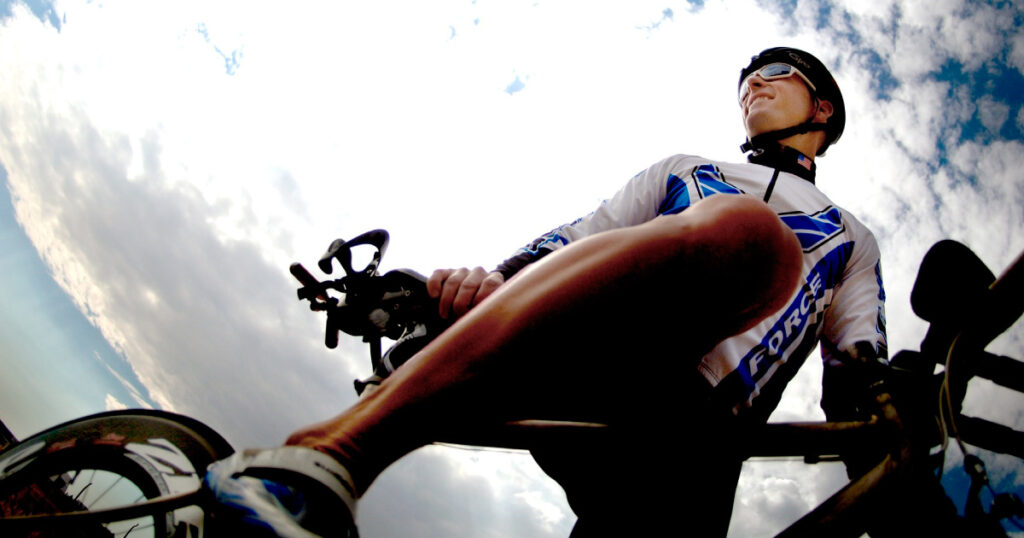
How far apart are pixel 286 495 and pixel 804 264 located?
1743 millimetres

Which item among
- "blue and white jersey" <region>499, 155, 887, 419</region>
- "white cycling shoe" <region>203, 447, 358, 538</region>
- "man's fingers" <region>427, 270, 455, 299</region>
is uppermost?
"man's fingers" <region>427, 270, 455, 299</region>

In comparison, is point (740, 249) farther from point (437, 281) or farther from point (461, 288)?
point (437, 281)

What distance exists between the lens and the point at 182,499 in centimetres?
82

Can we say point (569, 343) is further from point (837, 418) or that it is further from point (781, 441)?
point (837, 418)

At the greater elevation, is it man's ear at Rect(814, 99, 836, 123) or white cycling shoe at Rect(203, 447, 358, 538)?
white cycling shoe at Rect(203, 447, 358, 538)

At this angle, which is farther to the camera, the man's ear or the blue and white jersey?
the man's ear

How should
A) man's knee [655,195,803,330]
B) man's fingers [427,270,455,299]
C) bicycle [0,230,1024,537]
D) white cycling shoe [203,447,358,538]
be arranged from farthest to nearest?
man's fingers [427,270,455,299]
bicycle [0,230,1024,537]
man's knee [655,195,803,330]
white cycling shoe [203,447,358,538]

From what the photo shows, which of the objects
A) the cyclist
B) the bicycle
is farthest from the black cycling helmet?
the bicycle

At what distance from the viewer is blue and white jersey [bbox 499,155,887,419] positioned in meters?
1.37

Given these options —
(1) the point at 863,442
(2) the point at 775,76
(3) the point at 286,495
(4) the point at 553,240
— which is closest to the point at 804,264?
(1) the point at 863,442

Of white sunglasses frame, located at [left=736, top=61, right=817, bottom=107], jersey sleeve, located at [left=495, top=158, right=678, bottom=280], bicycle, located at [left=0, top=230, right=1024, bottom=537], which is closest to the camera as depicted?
bicycle, located at [left=0, top=230, right=1024, bottom=537]

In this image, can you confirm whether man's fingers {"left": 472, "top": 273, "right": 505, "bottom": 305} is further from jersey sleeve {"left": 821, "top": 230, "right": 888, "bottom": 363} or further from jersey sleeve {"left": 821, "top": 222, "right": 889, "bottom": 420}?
jersey sleeve {"left": 821, "top": 230, "right": 888, "bottom": 363}

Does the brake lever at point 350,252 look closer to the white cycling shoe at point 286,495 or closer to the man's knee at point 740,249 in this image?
the white cycling shoe at point 286,495

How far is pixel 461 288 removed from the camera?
1.23 metres
